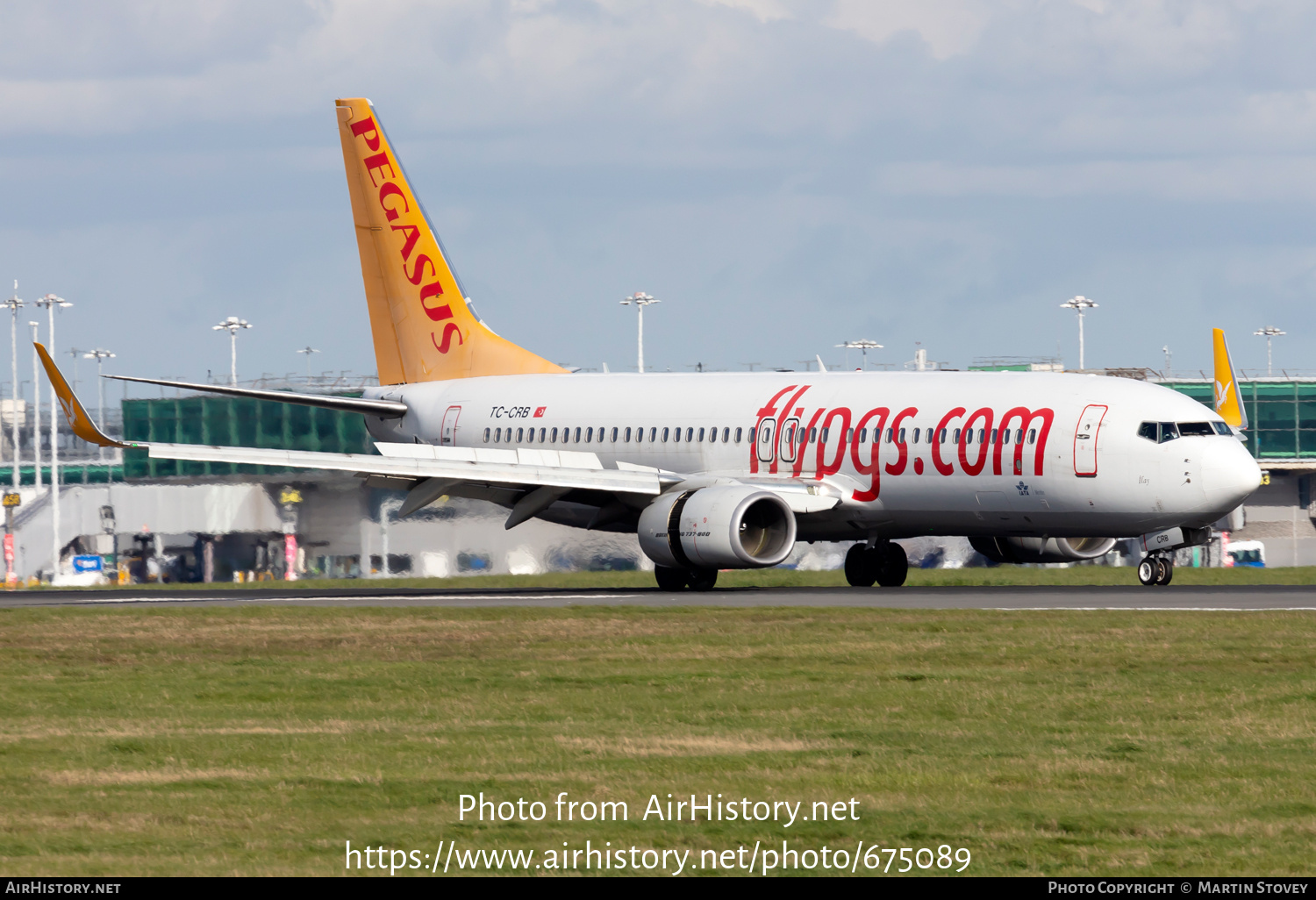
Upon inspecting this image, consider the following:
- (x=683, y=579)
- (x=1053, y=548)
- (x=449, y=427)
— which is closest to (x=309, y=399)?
(x=449, y=427)


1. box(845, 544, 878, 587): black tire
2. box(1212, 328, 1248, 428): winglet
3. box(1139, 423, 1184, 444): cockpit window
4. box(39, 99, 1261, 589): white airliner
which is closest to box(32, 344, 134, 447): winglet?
box(39, 99, 1261, 589): white airliner

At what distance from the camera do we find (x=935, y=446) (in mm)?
38094

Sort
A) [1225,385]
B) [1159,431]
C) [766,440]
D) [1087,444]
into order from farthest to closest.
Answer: [1225,385] < [766,440] < [1087,444] < [1159,431]

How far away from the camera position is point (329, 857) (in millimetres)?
11703

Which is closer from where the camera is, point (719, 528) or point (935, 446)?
point (719, 528)

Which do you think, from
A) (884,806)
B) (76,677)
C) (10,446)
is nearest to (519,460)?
(76,677)

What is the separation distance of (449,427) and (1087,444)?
17447mm

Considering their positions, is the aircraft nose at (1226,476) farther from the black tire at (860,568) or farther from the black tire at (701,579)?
the black tire at (701,579)

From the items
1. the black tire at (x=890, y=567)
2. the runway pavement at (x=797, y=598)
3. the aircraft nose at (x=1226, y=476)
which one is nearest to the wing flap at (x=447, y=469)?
the runway pavement at (x=797, y=598)

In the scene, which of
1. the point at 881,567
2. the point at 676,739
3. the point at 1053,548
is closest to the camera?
the point at 676,739

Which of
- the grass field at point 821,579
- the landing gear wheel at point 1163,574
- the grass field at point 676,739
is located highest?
the landing gear wheel at point 1163,574

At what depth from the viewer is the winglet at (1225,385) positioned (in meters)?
58.4

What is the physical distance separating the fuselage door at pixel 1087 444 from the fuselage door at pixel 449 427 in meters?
17.0

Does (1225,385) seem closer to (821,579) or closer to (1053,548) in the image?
(821,579)
